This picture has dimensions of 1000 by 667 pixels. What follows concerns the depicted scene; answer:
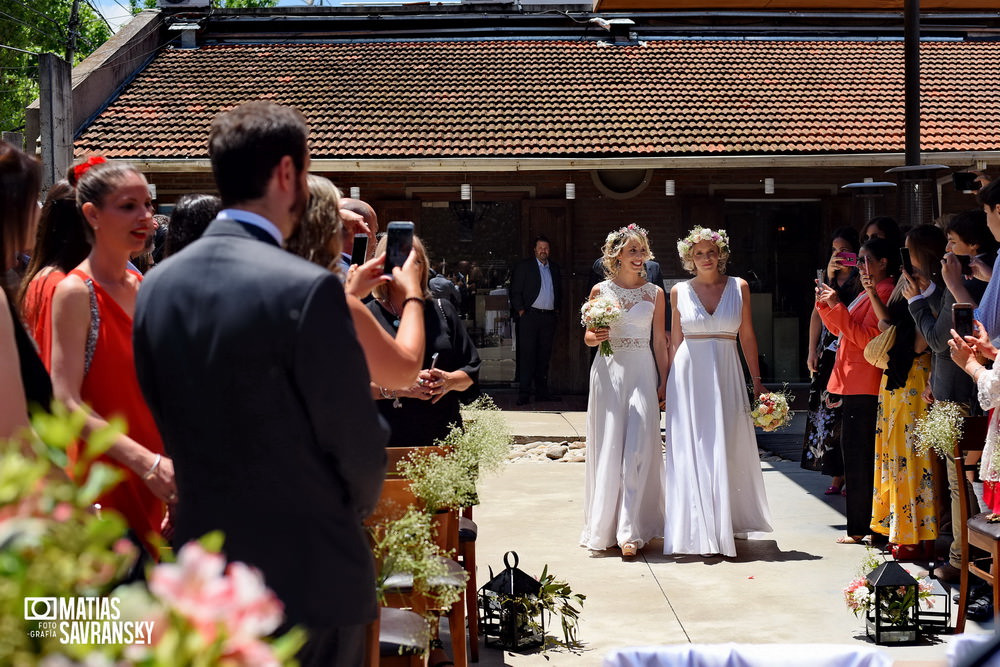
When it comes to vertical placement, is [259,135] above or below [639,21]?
below

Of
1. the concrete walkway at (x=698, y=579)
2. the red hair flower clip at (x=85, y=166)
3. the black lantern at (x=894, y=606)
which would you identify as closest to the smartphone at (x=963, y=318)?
the black lantern at (x=894, y=606)

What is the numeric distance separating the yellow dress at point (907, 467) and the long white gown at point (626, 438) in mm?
1593

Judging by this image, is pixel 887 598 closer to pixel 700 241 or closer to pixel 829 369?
pixel 700 241

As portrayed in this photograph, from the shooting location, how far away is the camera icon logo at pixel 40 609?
117 cm

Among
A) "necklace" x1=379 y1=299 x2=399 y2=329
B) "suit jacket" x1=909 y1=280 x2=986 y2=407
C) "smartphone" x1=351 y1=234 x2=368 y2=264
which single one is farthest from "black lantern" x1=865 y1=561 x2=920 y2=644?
"smartphone" x1=351 y1=234 x2=368 y2=264

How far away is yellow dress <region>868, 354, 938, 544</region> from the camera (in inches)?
282

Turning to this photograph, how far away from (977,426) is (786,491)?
14.6 ft

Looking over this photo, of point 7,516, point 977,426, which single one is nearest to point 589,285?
point 977,426

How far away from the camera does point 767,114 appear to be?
57.4ft

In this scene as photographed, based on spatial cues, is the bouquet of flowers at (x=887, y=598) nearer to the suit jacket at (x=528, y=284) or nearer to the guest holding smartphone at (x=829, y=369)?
the guest holding smartphone at (x=829, y=369)

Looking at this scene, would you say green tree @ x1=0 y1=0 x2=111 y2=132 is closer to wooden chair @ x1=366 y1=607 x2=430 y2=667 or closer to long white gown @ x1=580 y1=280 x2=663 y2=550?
long white gown @ x1=580 y1=280 x2=663 y2=550

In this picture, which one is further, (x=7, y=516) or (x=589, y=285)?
(x=589, y=285)

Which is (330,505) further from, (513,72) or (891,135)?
(513,72)

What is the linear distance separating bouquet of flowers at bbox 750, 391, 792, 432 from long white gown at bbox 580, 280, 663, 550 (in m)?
0.72
